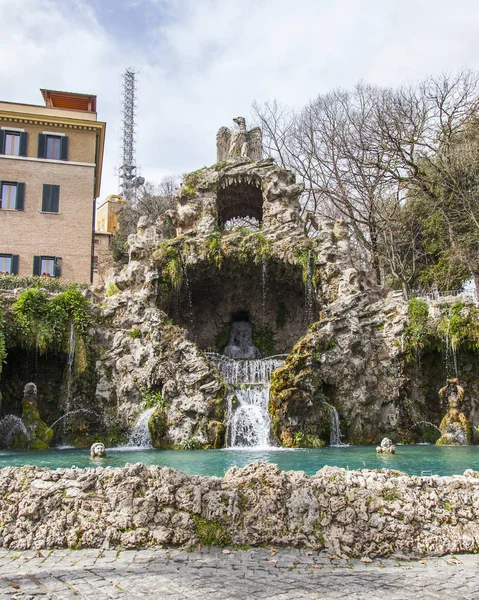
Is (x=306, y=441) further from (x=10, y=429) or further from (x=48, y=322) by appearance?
(x=48, y=322)

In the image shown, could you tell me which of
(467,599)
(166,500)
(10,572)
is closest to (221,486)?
(166,500)

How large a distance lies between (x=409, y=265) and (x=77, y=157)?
19885 mm

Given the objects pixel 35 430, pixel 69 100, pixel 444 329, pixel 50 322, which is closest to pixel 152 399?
pixel 35 430

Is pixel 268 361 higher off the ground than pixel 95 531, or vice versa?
pixel 268 361

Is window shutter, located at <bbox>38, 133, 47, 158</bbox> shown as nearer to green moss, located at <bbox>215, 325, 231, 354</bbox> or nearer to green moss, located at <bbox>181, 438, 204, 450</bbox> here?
green moss, located at <bbox>215, 325, 231, 354</bbox>

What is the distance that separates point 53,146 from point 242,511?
29.6 metres

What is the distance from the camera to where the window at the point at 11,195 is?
29.2m

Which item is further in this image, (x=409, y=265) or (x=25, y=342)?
(x=409, y=265)

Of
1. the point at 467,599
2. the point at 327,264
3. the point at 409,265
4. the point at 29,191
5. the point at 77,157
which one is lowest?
the point at 467,599

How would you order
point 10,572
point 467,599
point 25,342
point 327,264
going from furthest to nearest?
1. point 327,264
2. point 25,342
3. point 10,572
4. point 467,599

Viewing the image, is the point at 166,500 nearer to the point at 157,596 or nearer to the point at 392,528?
the point at 157,596

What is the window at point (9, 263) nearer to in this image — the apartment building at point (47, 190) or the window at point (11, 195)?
the apartment building at point (47, 190)

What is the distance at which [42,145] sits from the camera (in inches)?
1197

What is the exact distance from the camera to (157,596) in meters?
3.86
